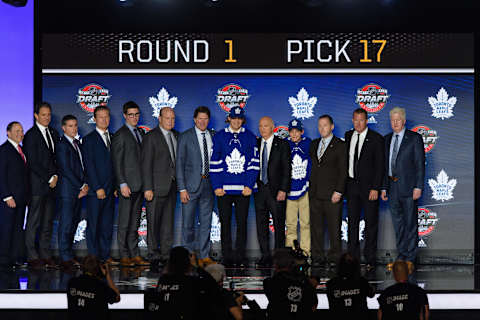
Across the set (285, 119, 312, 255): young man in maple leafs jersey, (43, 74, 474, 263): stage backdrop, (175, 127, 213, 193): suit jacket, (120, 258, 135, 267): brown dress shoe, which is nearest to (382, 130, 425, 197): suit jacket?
(43, 74, 474, 263): stage backdrop

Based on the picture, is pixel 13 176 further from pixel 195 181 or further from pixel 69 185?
pixel 195 181

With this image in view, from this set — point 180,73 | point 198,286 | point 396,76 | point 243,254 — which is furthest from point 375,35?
point 198,286

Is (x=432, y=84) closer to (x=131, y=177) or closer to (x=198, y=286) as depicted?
(x=131, y=177)

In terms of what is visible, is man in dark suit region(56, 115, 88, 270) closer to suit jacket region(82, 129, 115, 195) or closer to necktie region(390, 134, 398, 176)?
suit jacket region(82, 129, 115, 195)

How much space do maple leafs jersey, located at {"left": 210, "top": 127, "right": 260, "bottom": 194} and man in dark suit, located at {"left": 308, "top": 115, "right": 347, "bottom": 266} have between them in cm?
79

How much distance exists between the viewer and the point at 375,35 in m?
10.5

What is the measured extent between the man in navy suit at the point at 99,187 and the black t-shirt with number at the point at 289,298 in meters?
4.47

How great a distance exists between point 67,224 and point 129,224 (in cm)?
73

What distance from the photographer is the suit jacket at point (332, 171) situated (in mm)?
9578

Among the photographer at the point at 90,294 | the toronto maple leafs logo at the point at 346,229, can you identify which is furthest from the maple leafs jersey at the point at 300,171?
the photographer at the point at 90,294

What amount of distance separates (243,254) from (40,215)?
8.05 feet

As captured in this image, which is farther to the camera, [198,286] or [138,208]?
[138,208]

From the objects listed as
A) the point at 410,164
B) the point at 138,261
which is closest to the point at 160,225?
the point at 138,261

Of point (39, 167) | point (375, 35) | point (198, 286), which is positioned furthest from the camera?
point (375, 35)
